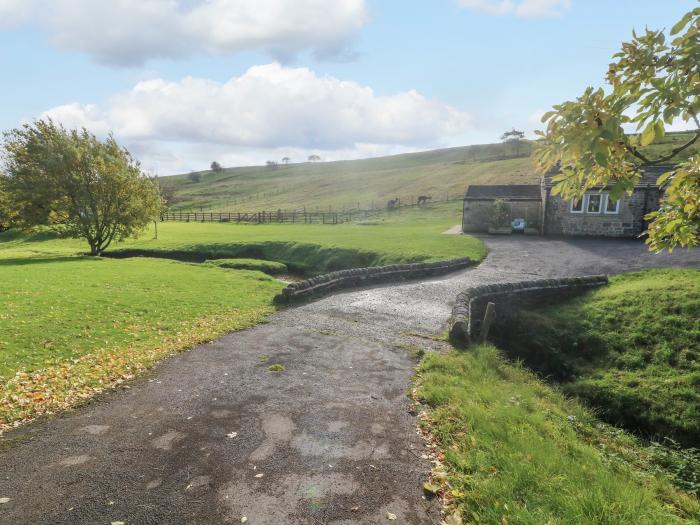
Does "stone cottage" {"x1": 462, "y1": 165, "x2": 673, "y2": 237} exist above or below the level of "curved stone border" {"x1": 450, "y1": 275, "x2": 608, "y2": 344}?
above

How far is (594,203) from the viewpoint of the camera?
33469mm

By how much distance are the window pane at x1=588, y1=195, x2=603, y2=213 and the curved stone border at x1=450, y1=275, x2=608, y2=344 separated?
1827 centimetres

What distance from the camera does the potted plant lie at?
37156mm

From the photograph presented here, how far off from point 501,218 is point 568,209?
5.41 m

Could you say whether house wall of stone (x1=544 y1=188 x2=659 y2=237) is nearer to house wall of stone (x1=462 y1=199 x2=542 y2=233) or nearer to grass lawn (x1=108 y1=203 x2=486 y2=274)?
house wall of stone (x1=462 y1=199 x2=542 y2=233)

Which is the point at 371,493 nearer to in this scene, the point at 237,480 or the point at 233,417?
the point at 237,480

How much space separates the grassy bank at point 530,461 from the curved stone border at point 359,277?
7796mm

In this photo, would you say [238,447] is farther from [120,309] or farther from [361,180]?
[361,180]

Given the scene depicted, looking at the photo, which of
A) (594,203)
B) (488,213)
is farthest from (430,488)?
(488,213)

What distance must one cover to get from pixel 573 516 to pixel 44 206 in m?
37.5

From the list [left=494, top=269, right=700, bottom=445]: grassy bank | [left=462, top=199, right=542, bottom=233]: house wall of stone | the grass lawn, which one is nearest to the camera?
[left=494, top=269, right=700, bottom=445]: grassy bank

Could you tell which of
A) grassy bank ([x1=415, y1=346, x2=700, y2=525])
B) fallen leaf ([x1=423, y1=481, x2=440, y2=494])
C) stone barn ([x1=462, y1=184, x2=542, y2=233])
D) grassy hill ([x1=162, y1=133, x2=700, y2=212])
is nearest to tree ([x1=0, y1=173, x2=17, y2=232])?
grassy bank ([x1=415, y1=346, x2=700, y2=525])

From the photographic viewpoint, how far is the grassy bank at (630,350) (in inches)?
385

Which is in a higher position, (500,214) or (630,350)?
(500,214)
